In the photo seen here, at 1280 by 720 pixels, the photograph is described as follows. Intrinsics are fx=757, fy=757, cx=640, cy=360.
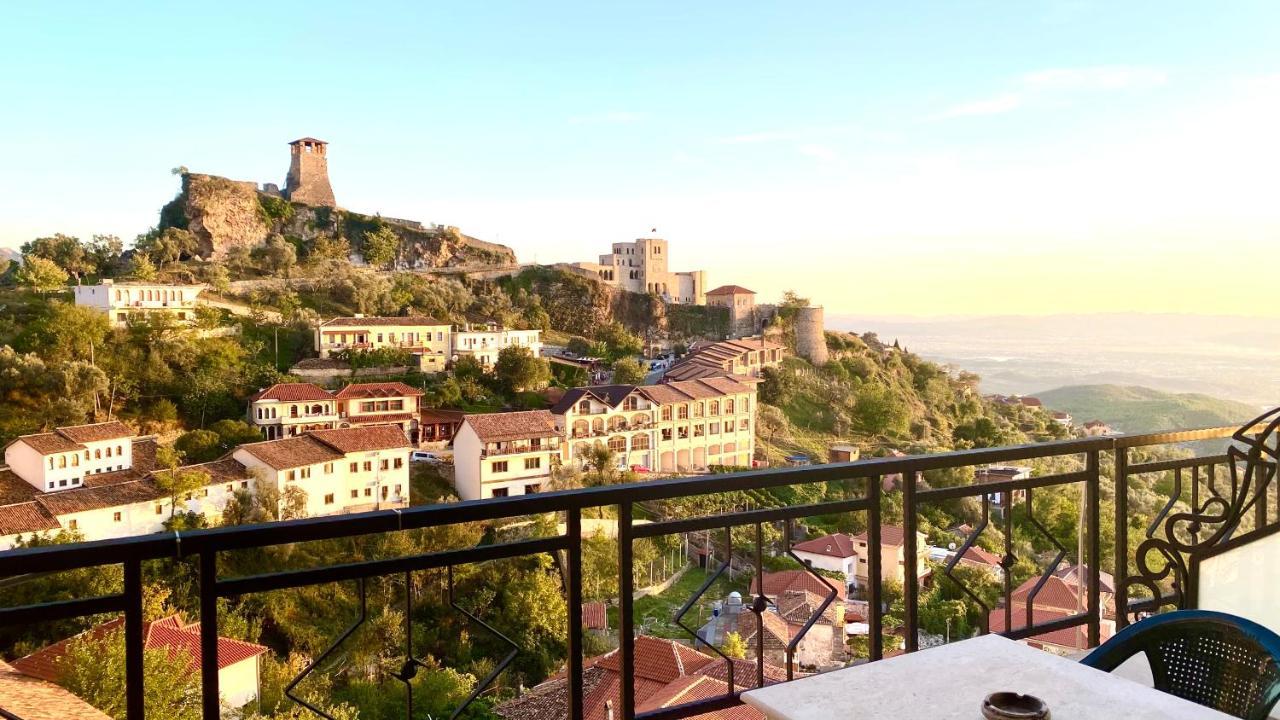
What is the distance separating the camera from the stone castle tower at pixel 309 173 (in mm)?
59375

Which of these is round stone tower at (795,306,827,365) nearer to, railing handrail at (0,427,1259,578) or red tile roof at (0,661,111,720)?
red tile roof at (0,661,111,720)

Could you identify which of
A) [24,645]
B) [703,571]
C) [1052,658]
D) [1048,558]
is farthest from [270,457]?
[1052,658]

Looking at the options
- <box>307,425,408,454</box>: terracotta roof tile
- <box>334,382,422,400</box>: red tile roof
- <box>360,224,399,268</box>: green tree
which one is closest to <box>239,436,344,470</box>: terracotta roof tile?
<box>307,425,408,454</box>: terracotta roof tile

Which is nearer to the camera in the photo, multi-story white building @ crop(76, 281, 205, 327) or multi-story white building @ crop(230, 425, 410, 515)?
multi-story white building @ crop(230, 425, 410, 515)

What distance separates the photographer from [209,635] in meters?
1.36

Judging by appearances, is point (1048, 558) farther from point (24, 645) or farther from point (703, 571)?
point (24, 645)

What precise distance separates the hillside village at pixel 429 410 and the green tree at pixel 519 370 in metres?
0.13

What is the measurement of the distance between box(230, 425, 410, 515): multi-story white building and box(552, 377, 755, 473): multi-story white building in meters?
6.86

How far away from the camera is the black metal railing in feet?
4.17

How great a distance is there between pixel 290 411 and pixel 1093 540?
34.6 metres

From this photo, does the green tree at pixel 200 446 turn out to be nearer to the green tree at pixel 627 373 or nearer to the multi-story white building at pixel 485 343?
the multi-story white building at pixel 485 343

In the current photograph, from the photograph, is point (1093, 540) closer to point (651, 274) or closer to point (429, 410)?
point (429, 410)

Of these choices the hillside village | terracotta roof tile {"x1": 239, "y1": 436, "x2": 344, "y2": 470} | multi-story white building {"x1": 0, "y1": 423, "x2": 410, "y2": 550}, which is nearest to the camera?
the hillside village

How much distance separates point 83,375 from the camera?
1215 inches
